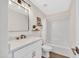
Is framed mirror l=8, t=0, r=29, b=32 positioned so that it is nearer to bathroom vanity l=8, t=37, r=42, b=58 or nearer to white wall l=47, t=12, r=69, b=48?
bathroom vanity l=8, t=37, r=42, b=58

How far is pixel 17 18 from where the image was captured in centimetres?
231

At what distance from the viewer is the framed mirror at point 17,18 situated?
202 cm

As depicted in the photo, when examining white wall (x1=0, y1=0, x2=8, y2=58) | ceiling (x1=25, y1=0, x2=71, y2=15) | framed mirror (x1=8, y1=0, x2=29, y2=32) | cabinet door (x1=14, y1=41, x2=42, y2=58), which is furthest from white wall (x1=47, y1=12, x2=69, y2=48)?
white wall (x1=0, y1=0, x2=8, y2=58)

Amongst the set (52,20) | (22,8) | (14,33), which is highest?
(22,8)

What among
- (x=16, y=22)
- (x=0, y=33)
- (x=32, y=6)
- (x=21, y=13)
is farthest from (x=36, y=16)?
(x=0, y=33)

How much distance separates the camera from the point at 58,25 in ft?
12.1

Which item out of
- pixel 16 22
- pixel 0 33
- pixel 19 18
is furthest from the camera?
pixel 19 18

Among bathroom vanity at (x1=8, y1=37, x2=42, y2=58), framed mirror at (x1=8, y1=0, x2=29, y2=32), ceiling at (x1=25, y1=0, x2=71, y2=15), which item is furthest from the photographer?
ceiling at (x1=25, y1=0, x2=71, y2=15)

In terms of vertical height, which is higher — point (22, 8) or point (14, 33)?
point (22, 8)

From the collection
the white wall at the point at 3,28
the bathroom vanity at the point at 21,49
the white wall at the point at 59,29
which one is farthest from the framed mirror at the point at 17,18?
the white wall at the point at 59,29

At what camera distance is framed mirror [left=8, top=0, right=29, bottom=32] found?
202 cm

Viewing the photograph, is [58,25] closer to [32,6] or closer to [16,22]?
[32,6]

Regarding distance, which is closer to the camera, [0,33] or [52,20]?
[0,33]

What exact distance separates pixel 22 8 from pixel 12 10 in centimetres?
56
